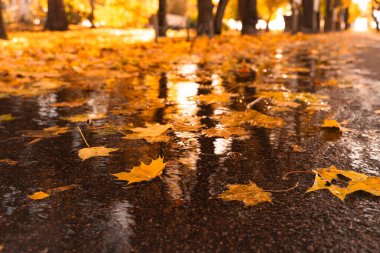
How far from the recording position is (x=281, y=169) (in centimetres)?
201

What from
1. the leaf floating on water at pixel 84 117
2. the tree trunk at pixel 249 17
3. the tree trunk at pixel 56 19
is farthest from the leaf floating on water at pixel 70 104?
the tree trunk at pixel 56 19

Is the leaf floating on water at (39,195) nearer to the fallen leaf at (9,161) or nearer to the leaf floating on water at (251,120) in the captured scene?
the fallen leaf at (9,161)

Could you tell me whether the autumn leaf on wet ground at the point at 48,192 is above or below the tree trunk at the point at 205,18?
below

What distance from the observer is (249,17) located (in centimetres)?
1549

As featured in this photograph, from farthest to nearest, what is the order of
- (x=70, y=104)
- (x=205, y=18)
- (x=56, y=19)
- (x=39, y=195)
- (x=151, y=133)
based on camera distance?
(x=56, y=19) → (x=205, y=18) → (x=70, y=104) → (x=151, y=133) → (x=39, y=195)

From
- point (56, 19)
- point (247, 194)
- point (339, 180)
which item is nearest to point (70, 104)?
point (247, 194)

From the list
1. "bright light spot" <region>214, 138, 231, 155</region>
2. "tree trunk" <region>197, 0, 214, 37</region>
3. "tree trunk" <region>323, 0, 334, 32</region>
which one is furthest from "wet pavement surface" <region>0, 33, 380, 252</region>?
"tree trunk" <region>323, 0, 334, 32</region>

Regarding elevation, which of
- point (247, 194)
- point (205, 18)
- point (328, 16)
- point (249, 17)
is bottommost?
point (247, 194)

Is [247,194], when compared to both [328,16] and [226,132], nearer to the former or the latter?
[226,132]

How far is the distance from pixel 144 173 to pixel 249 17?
14.3 meters

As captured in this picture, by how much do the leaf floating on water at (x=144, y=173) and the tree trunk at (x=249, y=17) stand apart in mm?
13805

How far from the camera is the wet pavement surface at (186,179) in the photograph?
4.55ft

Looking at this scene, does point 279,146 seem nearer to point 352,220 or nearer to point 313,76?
point 352,220

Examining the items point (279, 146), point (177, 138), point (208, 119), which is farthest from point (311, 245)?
point (208, 119)
